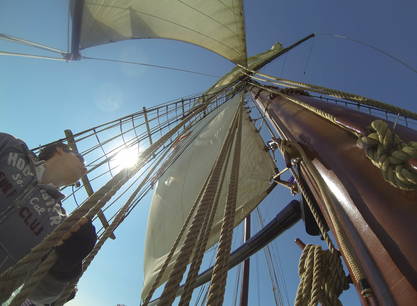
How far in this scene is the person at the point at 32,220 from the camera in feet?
3.20

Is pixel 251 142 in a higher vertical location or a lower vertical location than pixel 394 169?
higher

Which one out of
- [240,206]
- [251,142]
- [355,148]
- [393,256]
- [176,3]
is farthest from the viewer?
[251,142]

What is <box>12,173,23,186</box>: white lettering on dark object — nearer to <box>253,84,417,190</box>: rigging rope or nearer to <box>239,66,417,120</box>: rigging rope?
<box>253,84,417,190</box>: rigging rope

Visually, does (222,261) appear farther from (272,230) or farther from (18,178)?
(272,230)

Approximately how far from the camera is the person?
38.4 inches

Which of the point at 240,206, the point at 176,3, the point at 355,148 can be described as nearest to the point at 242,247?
the point at 240,206

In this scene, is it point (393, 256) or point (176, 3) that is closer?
point (393, 256)

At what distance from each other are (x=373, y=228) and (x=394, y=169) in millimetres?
160

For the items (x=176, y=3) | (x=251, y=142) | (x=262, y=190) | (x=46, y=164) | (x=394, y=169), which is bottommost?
(x=394, y=169)

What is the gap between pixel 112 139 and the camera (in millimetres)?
3217

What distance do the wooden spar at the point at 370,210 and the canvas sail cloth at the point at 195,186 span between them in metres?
3.20

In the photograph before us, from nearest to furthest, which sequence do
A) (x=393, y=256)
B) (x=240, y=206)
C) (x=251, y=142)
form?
(x=393, y=256), (x=240, y=206), (x=251, y=142)

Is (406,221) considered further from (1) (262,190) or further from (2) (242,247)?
(1) (262,190)

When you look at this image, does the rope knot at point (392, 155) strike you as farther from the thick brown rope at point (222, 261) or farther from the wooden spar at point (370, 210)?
the thick brown rope at point (222, 261)
